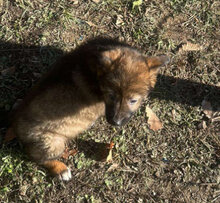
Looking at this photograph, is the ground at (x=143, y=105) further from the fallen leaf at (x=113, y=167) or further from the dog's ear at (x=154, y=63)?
the dog's ear at (x=154, y=63)

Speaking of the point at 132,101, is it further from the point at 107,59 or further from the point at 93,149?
the point at 93,149

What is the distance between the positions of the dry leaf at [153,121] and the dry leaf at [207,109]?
909mm

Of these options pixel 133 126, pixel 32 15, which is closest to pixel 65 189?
pixel 133 126

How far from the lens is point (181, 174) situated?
5613 mm

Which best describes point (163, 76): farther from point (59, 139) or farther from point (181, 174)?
point (59, 139)

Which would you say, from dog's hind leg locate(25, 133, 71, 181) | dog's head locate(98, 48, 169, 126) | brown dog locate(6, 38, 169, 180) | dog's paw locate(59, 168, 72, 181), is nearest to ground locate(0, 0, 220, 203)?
dog's paw locate(59, 168, 72, 181)

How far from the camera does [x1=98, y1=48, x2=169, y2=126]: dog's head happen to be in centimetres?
402

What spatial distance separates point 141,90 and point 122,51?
600 millimetres

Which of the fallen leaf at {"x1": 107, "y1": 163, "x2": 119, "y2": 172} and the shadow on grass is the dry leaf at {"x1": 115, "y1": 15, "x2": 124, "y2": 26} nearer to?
the shadow on grass

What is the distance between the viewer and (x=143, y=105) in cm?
589

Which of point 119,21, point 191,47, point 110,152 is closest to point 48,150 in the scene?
point 110,152

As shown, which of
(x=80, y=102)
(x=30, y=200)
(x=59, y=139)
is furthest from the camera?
(x=30, y=200)

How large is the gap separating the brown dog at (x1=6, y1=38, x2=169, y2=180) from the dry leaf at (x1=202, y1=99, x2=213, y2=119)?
1988 mm

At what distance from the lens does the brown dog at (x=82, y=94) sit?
4.08 metres
